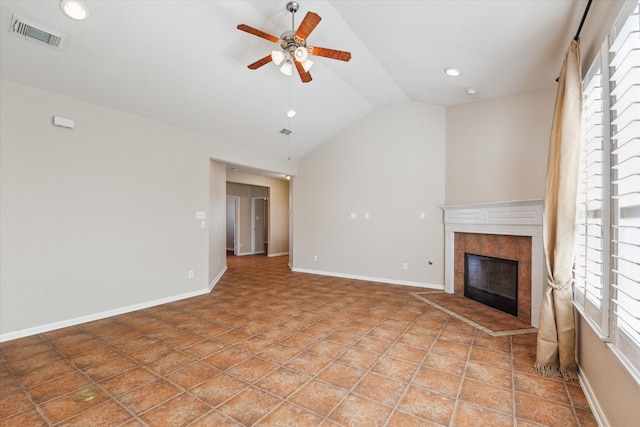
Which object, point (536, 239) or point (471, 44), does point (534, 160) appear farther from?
point (471, 44)

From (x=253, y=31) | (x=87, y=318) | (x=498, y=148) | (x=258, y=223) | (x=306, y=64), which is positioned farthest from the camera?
(x=258, y=223)

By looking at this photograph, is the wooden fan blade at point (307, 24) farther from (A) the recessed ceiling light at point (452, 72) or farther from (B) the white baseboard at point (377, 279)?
(B) the white baseboard at point (377, 279)

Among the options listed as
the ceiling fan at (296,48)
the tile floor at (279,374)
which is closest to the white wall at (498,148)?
the tile floor at (279,374)

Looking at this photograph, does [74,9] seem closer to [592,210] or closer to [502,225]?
[592,210]

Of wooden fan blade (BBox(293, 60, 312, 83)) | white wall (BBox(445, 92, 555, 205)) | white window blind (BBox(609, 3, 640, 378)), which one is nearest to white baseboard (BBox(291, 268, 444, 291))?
white wall (BBox(445, 92, 555, 205))

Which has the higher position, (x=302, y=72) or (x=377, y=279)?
(x=302, y=72)

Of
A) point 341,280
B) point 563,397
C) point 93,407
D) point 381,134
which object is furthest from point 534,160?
point 93,407

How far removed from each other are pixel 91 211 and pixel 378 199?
457cm

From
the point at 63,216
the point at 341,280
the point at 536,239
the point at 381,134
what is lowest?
the point at 341,280

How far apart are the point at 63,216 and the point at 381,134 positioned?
508 cm

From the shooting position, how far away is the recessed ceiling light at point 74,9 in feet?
7.84

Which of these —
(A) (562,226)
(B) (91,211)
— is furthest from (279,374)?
(B) (91,211)

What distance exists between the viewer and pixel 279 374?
2.39 metres

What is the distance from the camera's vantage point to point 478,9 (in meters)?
2.43
